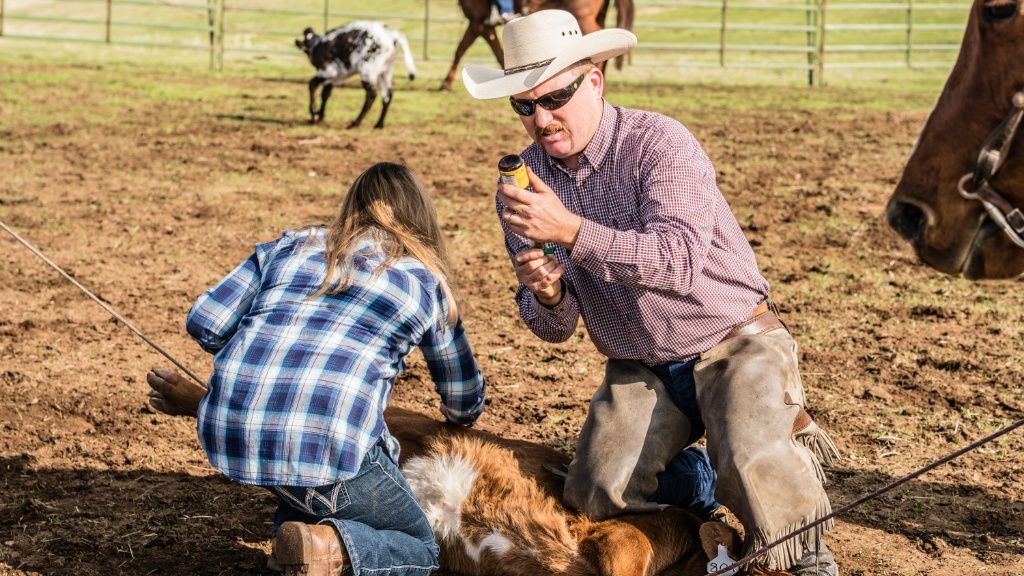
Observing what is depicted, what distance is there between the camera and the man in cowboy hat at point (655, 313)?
3.14 meters

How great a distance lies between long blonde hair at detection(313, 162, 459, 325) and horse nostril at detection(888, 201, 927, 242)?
1.31 m

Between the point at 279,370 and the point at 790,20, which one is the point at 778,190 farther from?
the point at 790,20

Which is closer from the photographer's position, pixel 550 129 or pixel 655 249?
pixel 655 249

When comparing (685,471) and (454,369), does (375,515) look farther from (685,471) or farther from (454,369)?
(685,471)

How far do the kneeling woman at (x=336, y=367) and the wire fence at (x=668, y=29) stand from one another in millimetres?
13762

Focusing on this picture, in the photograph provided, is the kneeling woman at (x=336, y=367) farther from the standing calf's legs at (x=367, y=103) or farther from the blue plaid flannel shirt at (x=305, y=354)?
the standing calf's legs at (x=367, y=103)

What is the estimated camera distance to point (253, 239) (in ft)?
23.6

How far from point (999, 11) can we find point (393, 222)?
1.76m

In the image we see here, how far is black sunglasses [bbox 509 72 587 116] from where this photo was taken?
11.1ft

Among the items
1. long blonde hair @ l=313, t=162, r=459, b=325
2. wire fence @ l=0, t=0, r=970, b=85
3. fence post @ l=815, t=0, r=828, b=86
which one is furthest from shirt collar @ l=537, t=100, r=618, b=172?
fence post @ l=815, t=0, r=828, b=86

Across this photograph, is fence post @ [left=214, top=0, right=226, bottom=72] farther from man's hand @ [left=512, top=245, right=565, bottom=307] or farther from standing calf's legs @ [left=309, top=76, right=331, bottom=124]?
man's hand @ [left=512, top=245, right=565, bottom=307]

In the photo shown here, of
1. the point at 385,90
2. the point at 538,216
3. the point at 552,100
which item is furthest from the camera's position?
the point at 385,90

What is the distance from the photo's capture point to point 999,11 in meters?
2.42

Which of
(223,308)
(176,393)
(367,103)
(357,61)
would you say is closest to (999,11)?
(223,308)
